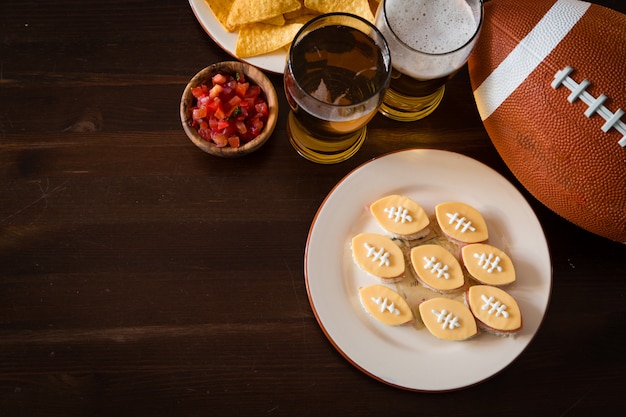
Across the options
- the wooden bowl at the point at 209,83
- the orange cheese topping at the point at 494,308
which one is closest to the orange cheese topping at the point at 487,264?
the orange cheese topping at the point at 494,308

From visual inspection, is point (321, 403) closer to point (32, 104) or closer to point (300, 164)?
point (300, 164)

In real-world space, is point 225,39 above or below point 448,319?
above

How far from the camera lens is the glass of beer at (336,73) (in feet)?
3.43

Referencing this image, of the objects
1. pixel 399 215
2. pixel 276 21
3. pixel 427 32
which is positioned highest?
pixel 427 32

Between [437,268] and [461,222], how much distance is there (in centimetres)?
9

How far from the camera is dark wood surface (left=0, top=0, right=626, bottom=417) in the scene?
3.65 ft

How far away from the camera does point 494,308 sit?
1.09m

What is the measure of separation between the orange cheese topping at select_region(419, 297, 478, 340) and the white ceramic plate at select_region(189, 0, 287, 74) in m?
0.51

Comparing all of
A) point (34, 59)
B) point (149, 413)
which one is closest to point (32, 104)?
point (34, 59)

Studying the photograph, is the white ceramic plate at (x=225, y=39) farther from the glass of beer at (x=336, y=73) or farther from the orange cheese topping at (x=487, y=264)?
the orange cheese topping at (x=487, y=264)

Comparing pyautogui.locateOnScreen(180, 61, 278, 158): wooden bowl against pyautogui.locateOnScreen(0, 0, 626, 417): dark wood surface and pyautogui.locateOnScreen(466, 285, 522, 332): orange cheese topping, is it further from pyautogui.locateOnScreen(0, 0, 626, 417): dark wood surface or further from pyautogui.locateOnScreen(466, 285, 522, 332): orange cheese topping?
pyautogui.locateOnScreen(466, 285, 522, 332): orange cheese topping

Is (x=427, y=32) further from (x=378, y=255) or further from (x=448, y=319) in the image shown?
(x=448, y=319)

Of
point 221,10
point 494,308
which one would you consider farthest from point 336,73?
point 494,308

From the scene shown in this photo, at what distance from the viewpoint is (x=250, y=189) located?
1186 mm
